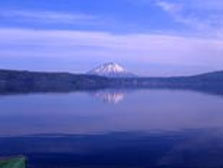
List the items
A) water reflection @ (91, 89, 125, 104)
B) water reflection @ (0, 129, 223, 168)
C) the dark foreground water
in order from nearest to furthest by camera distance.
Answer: water reflection @ (0, 129, 223, 168) → the dark foreground water → water reflection @ (91, 89, 125, 104)

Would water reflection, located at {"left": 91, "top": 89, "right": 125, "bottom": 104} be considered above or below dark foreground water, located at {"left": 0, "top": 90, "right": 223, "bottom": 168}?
above

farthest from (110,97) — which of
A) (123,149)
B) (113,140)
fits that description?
(123,149)

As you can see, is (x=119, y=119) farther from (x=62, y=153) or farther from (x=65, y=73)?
(x=65, y=73)

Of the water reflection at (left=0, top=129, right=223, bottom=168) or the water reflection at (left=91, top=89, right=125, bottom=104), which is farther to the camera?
the water reflection at (left=91, top=89, right=125, bottom=104)

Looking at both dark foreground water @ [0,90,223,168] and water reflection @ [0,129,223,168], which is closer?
water reflection @ [0,129,223,168]

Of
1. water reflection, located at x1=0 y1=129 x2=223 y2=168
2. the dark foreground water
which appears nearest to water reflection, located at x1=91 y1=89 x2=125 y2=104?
the dark foreground water

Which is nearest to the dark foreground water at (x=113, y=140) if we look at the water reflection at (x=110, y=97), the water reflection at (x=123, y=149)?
the water reflection at (x=123, y=149)

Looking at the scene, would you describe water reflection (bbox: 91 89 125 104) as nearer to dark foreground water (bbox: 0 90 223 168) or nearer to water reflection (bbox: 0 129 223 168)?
dark foreground water (bbox: 0 90 223 168)

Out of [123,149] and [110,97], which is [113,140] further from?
[110,97]

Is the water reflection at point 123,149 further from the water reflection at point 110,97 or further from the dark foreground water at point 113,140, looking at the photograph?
the water reflection at point 110,97

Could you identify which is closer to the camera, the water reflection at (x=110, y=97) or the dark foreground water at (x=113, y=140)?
the dark foreground water at (x=113, y=140)

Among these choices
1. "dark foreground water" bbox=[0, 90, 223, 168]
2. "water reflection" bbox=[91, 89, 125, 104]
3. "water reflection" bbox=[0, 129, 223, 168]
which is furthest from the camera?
"water reflection" bbox=[91, 89, 125, 104]

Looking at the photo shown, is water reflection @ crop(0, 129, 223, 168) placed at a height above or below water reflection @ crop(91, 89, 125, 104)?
below

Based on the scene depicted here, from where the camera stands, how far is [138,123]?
126ft
